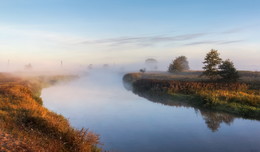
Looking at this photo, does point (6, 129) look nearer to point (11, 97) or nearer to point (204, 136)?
point (11, 97)

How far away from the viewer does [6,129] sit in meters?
11.8

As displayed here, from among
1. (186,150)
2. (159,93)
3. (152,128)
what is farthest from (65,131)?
(159,93)

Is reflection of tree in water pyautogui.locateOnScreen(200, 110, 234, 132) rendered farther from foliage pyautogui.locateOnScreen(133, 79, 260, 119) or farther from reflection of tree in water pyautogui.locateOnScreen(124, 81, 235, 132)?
foliage pyautogui.locateOnScreen(133, 79, 260, 119)

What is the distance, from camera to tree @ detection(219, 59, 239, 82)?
40.4 meters

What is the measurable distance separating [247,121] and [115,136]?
12.2 m

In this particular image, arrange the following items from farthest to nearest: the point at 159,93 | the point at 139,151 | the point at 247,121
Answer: the point at 159,93 < the point at 247,121 < the point at 139,151

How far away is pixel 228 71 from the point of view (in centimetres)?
4062

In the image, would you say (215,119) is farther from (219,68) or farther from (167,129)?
(219,68)

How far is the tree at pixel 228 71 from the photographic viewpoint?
40375 mm

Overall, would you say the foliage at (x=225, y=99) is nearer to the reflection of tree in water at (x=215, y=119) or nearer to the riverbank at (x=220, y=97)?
the riverbank at (x=220, y=97)

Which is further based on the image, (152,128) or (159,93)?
(159,93)

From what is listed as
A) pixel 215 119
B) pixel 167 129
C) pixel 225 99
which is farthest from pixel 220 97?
pixel 167 129

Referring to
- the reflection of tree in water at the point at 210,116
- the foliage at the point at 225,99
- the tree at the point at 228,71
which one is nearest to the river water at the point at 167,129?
the reflection of tree in water at the point at 210,116

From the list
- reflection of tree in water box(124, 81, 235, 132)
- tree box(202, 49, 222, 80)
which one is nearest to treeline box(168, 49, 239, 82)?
tree box(202, 49, 222, 80)
